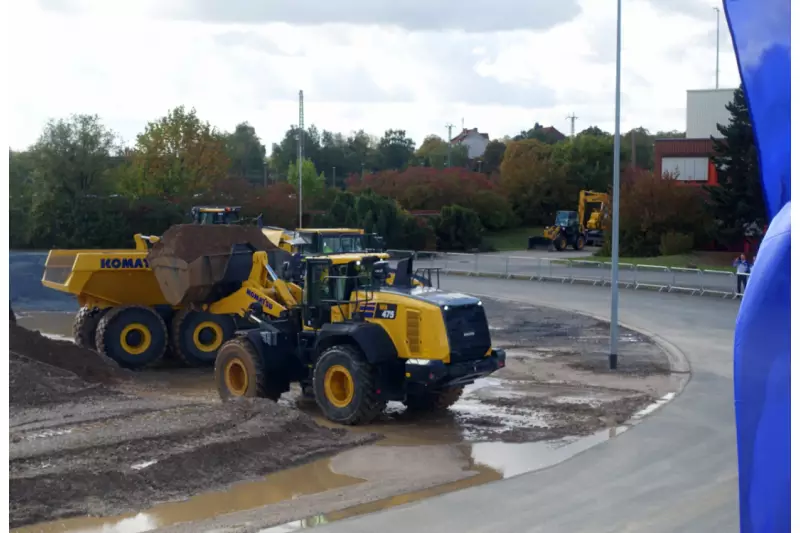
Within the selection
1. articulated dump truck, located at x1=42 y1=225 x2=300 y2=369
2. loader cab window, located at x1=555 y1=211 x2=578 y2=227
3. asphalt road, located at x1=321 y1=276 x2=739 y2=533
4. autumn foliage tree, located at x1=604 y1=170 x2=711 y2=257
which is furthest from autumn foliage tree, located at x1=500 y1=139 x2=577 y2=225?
asphalt road, located at x1=321 y1=276 x2=739 y2=533

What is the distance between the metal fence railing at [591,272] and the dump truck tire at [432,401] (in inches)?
694

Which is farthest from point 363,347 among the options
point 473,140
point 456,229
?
point 473,140

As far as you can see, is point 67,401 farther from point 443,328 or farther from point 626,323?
point 626,323

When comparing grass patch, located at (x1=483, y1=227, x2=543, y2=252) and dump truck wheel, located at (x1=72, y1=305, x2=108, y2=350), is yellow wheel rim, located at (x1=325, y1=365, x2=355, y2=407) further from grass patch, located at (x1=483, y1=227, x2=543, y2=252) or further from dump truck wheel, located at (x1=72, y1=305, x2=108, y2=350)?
grass patch, located at (x1=483, y1=227, x2=543, y2=252)

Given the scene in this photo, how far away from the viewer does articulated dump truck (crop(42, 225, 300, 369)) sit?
20.6m

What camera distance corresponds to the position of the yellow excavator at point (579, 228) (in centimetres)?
5806

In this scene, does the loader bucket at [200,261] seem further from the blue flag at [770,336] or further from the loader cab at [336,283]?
the blue flag at [770,336]

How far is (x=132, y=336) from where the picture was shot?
21.7m

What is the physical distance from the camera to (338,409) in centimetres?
1572

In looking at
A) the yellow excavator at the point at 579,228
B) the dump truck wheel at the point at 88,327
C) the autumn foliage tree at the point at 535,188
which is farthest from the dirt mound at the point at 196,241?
the autumn foliage tree at the point at 535,188

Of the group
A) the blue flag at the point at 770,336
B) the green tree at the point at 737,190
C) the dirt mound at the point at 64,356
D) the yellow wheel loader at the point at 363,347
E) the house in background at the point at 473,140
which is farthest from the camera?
the house in background at the point at 473,140

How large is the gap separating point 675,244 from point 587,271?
8039 mm

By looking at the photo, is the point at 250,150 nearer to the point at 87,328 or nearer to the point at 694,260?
the point at 694,260

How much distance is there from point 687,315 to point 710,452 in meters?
16.4
